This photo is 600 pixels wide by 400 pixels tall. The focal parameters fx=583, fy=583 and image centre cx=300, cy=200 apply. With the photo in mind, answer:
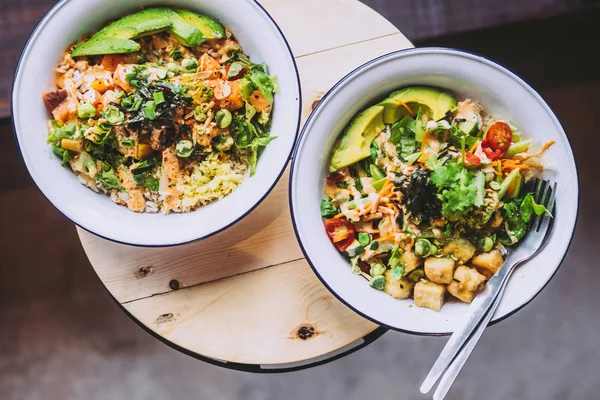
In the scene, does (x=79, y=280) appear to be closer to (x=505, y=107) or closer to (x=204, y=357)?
(x=204, y=357)

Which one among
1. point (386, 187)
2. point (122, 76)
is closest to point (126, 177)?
point (122, 76)

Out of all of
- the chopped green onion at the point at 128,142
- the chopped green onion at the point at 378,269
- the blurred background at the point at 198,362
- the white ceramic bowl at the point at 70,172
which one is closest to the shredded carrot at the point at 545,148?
the chopped green onion at the point at 378,269

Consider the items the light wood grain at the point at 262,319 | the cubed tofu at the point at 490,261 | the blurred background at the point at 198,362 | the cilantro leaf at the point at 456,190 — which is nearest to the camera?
the cilantro leaf at the point at 456,190

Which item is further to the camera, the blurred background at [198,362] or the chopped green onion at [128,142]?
the blurred background at [198,362]

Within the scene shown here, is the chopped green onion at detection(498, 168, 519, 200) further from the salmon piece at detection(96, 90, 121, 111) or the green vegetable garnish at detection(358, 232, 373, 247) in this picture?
the salmon piece at detection(96, 90, 121, 111)

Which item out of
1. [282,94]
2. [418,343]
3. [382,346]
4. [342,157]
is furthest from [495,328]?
[282,94]

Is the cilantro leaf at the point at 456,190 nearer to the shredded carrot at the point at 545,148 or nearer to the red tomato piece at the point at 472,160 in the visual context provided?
the red tomato piece at the point at 472,160

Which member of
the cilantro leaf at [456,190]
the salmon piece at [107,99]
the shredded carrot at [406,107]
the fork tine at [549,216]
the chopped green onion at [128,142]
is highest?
the salmon piece at [107,99]
